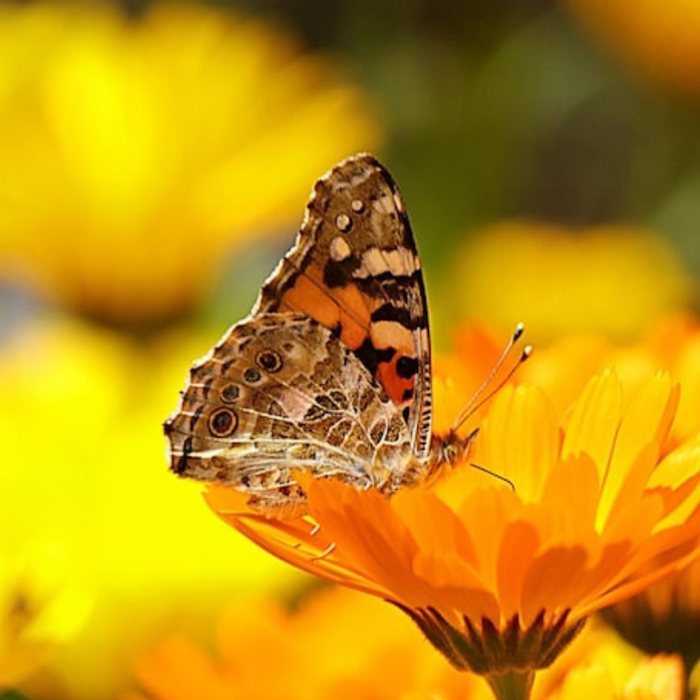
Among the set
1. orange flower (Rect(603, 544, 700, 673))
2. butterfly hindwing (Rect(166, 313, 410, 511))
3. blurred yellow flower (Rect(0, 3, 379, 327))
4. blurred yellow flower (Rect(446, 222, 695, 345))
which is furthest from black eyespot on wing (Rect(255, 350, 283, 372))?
blurred yellow flower (Rect(446, 222, 695, 345))

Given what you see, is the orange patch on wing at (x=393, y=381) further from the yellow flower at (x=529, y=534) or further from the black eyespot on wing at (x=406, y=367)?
the yellow flower at (x=529, y=534)

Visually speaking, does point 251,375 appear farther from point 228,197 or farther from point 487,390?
point 228,197

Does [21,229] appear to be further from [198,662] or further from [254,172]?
[198,662]

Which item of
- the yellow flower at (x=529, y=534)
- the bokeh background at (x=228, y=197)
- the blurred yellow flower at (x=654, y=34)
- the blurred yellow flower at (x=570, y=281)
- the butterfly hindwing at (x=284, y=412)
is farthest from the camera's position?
the blurred yellow flower at (x=654, y=34)

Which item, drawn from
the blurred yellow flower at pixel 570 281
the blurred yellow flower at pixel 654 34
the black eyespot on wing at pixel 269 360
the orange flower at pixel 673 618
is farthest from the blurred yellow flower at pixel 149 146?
the orange flower at pixel 673 618

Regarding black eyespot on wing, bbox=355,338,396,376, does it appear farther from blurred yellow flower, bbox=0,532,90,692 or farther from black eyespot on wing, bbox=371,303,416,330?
blurred yellow flower, bbox=0,532,90,692

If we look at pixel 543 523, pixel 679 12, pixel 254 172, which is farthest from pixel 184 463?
pixel 679 12
